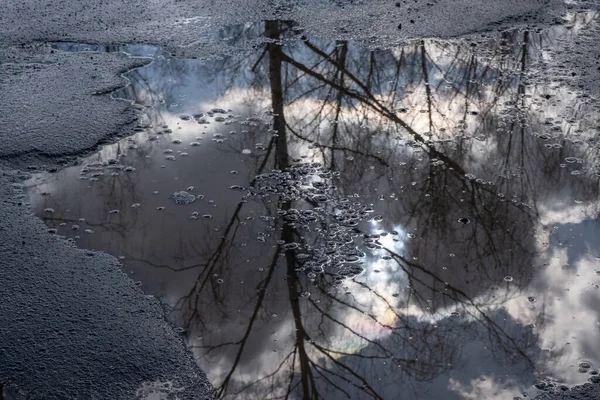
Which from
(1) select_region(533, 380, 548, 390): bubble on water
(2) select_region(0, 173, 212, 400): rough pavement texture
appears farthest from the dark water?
(2) select_region(0, 173, 212, 400): rough pavement texture

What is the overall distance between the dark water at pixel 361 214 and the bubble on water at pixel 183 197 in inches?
3.2

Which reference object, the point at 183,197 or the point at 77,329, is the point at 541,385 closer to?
the point at 77,329

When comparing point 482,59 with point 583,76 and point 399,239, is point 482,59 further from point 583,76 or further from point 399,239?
point 399,239

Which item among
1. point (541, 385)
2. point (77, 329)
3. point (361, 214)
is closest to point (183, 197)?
point (361, 214)

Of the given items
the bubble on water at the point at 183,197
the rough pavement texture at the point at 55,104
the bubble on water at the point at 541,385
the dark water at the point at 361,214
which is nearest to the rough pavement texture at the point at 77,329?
the dark water at the point at 361,214

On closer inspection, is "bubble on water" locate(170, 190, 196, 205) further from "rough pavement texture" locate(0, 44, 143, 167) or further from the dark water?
"rough pavement texture" locate(0, 44, 143, 167)

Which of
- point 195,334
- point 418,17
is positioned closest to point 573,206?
point 195,334

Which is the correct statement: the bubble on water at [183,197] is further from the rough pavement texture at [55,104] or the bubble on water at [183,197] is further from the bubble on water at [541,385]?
the bubble on water at [541,385]

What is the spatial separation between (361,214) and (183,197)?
4.77 ft

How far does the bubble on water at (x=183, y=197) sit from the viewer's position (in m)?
6.25

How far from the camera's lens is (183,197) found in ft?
20.6

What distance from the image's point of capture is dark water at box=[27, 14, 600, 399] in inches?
185

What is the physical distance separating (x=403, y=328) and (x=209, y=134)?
309cm

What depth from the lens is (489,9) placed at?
31.9ft
